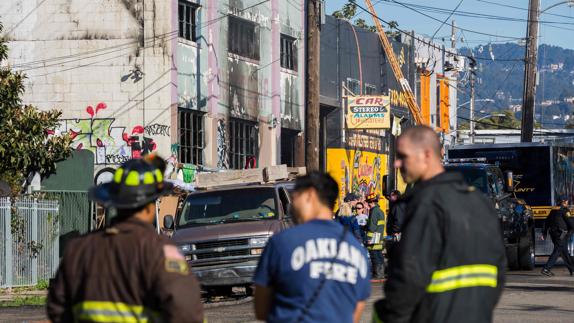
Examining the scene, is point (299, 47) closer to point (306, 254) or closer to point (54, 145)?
point (54, 145)

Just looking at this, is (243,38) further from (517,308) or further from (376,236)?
(517,308)

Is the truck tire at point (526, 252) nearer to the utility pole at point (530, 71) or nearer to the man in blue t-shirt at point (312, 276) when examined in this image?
the utility pole at point (530, 71)

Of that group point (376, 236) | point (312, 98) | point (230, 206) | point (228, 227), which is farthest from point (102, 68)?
point (228, 227)

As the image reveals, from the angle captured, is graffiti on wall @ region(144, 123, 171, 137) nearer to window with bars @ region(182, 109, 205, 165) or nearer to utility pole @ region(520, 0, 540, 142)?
window with bars @ region(182, 109, 205, 165)

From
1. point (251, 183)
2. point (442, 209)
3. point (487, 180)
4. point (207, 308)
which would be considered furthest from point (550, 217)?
point (442, 209)

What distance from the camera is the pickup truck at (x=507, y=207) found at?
27672 millimetres

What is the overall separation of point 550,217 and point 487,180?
3.52m

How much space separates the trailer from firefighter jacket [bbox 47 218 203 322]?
92.2 ft

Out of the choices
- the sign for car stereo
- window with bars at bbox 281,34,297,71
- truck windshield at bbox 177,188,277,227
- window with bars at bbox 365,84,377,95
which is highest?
window with bars at bbox 281,34,297,71

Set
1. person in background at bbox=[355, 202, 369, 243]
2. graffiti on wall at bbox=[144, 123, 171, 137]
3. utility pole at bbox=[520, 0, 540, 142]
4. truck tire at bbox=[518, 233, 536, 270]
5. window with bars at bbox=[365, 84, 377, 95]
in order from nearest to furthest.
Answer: person in background at bbox=[355, 202, 369, 243] → truck tire at bbox=[518, 233, 536, 270] → graffiti on wall at bbox=[144, 123, 171, 137] → utility pole at bbox=[520, 0, 540, 142] → window with bars at bbox=[365, 84, 377, 95]

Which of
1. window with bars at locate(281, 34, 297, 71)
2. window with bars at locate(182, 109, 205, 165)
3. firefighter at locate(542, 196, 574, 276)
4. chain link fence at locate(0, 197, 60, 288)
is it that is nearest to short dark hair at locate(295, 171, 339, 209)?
chain link fence at locate(0, 197, 60, 288)

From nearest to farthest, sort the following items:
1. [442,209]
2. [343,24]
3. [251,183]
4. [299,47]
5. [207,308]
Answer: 1. [442,209]
2. [207,308]
3. [251,183]
4. [299,47]
5. [343,24]

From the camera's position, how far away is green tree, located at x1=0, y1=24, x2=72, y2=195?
28312 mm

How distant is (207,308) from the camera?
19.8m
